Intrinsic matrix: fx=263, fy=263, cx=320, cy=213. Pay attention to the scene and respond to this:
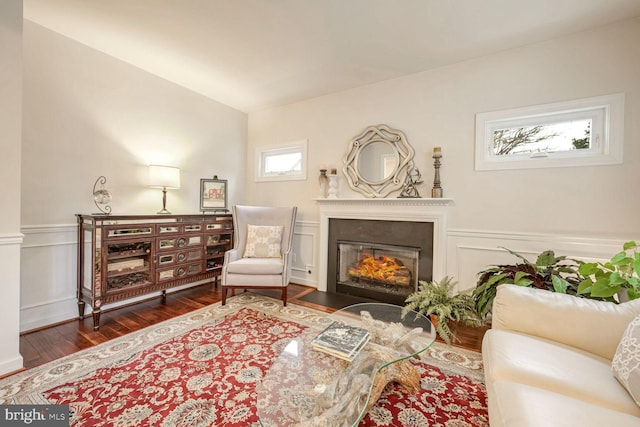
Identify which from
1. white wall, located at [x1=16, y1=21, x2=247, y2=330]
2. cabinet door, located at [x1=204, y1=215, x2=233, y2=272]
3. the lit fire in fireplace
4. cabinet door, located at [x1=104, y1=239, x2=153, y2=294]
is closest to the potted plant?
the lit fire in fireplace

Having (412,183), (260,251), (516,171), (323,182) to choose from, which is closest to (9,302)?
(260,251)

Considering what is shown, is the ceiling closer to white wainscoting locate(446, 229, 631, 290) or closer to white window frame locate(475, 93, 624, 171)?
white window frame locate(475, 93, 624, 171)

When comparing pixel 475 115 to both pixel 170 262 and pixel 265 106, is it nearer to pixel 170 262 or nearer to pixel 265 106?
pixel 265 106

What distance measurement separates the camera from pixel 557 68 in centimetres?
232

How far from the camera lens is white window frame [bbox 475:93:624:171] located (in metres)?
2.14

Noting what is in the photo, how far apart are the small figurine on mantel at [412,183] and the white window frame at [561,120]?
57cm

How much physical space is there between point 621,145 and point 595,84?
55 cm

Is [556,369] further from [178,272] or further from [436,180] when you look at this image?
[178,272]

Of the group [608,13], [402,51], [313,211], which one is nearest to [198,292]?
[313,211]

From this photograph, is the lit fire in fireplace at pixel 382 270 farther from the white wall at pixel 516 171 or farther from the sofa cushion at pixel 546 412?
the sofa cushion at pixel 546 412

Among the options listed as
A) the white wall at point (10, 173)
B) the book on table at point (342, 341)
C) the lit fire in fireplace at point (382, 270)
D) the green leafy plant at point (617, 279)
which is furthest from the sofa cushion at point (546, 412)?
the white wall at point (10, 173)

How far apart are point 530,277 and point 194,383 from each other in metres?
2.49

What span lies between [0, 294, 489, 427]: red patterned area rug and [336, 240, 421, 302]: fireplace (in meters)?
0.97

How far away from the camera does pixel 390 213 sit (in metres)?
3.05
